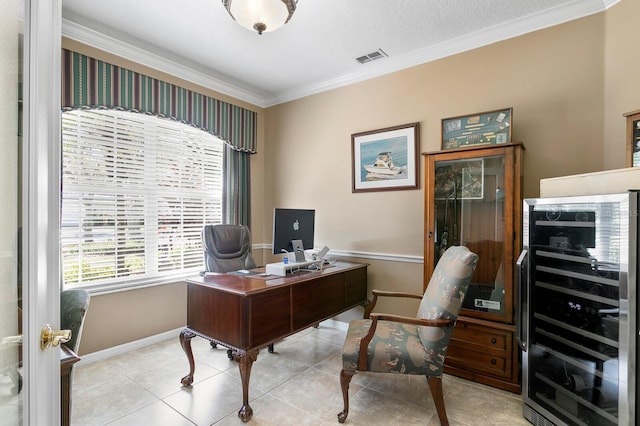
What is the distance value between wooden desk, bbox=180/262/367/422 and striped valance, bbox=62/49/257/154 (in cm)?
185

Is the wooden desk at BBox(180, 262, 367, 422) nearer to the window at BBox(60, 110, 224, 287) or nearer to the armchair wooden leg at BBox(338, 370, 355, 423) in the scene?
the armchair wooden leg at BBox(338, 370, 355, 423)

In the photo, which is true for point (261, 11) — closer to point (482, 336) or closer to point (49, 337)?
point (49, 337)

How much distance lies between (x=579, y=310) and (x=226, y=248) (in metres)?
2.76

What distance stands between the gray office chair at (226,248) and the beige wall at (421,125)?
82 cm

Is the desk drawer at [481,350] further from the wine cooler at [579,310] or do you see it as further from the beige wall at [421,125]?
the beige wall at [421,125]

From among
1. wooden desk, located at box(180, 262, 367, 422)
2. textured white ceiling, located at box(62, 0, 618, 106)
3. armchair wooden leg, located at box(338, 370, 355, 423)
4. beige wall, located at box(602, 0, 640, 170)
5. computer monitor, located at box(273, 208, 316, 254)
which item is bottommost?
armchair wooden leg, located at box(338, 370, 355, 423)

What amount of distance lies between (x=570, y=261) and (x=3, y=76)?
254cm

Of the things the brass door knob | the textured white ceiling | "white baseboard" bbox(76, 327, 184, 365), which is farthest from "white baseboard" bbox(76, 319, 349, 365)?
the textured white ceiling

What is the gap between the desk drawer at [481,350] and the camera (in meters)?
2.31

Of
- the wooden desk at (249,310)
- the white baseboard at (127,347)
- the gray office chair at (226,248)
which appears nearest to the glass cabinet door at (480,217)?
the wooden desk at (249,310)

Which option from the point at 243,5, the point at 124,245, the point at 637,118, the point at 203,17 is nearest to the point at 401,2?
the point at 243,5

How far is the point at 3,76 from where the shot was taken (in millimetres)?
767

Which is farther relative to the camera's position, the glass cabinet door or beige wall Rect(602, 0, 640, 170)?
the glass cabinet door

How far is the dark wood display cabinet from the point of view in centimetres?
231
